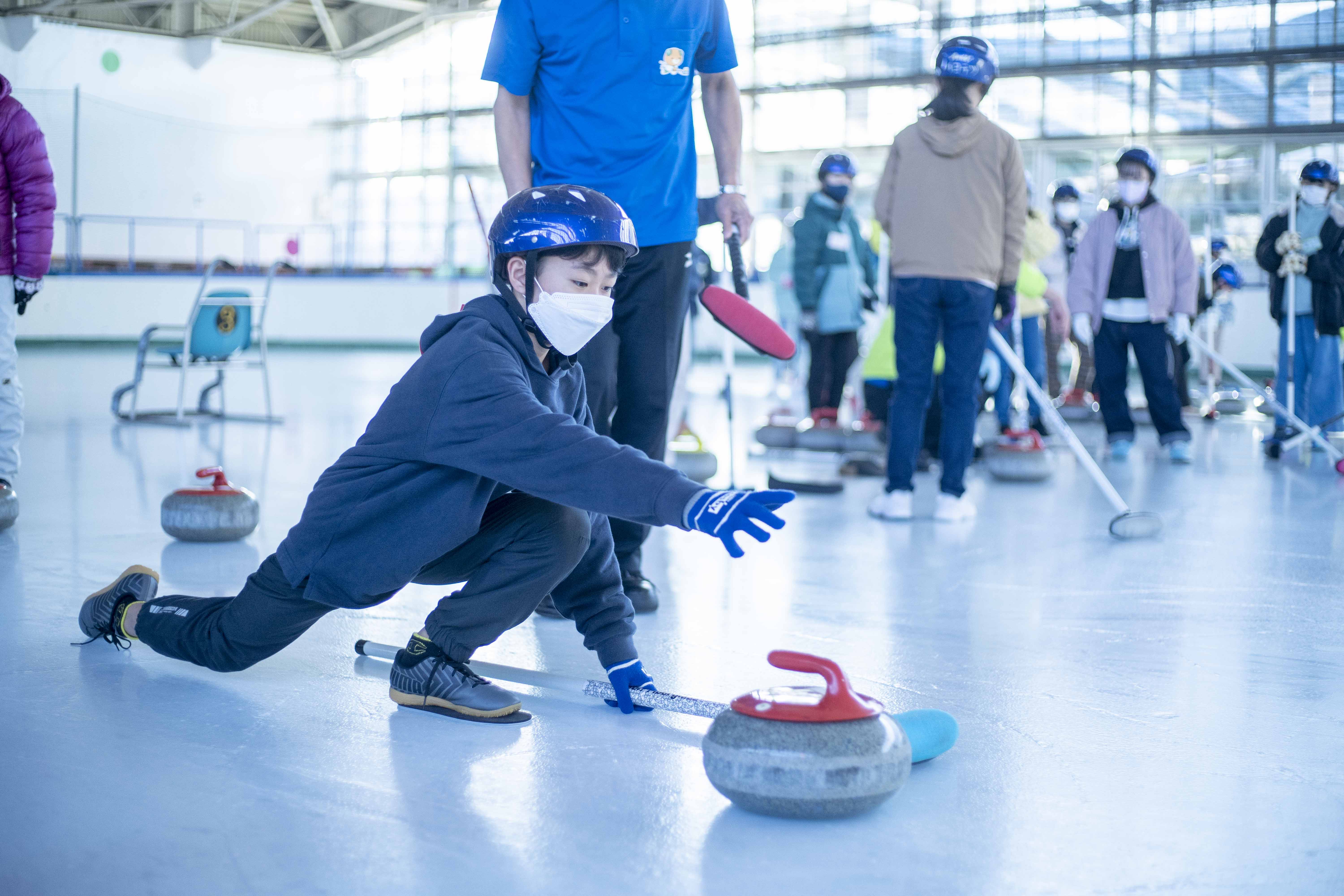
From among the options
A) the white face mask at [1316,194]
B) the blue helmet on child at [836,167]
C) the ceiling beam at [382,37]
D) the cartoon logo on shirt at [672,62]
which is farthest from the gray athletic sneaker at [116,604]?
the ceiling beam at [382,37]

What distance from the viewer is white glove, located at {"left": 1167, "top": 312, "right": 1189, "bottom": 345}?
246 inches

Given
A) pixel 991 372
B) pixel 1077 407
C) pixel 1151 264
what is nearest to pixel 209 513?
pixel 991 372

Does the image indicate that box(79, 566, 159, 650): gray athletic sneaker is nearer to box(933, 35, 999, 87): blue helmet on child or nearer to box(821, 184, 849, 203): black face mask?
box(933, 35, 999, 87): blue helmet on child

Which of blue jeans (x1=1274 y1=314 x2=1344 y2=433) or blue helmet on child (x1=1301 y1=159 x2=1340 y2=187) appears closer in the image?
blue helmet on child (x1=1301 y1=159 x2=1340 y2=187)

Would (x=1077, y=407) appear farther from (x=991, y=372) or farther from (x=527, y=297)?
(x=527, y=297)

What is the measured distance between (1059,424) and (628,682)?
2707mm

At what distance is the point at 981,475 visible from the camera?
593 centimetres

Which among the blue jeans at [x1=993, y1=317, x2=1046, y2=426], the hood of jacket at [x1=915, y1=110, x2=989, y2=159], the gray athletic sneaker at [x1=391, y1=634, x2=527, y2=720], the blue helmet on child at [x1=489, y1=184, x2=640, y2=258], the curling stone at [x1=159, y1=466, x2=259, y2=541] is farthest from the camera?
the blue jeans at [x1=993, y1=317, x2=1046, y2=426]

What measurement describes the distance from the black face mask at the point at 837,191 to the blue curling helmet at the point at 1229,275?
14.5 feet

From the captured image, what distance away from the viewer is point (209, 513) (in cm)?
342

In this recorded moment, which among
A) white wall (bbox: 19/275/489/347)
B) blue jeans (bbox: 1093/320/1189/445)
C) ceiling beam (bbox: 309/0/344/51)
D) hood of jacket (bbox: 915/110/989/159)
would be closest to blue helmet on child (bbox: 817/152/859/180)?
blue jeans (bbox: 1093/320/1189/445)

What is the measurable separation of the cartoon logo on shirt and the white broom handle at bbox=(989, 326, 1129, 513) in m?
1.96

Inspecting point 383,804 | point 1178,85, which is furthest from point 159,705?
point 1178,85

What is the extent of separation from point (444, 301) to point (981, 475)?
556 inches
